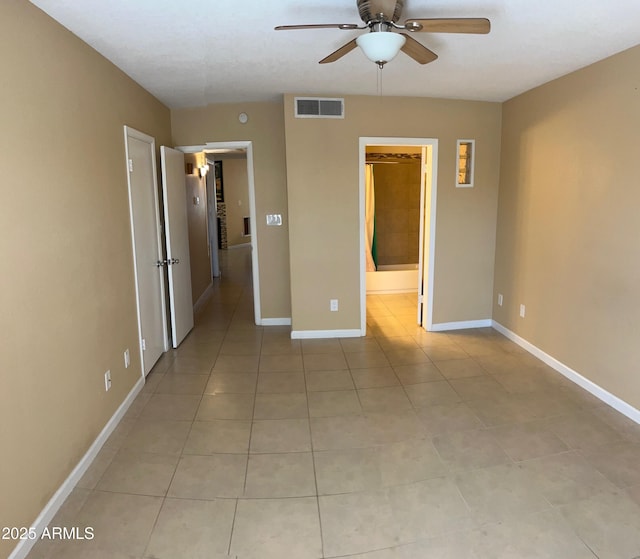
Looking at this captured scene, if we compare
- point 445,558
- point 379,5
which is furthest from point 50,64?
point 445,558

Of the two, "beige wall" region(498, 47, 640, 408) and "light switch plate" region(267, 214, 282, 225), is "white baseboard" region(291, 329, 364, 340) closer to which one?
"light switch plate" region(267, 214, 282, 225)

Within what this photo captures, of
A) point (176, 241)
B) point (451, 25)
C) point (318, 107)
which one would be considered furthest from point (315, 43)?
point (176, 241)

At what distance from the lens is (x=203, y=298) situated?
623 cm

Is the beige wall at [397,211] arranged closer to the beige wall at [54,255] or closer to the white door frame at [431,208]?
the white door frame at [431,208]

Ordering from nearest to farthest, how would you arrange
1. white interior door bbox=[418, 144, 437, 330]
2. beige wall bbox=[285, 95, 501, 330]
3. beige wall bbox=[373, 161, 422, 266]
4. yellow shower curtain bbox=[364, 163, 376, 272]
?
beige wall bbox=[285, 95, 501, 330] → white interior door bbox=[418, 144, 437, 330] → yellow shower curtain bbox=[364, 163, 376, 272] → beige wall bbox=[373, 161, 422, 266]

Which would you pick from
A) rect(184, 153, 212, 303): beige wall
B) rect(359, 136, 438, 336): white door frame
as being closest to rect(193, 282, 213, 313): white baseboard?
rect(184, 153, 212, 303): beige wall

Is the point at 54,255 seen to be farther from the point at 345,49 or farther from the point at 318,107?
the point at 318,107

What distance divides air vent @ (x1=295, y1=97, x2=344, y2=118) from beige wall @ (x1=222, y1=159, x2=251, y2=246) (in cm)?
787

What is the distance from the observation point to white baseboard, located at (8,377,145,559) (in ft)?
5.92

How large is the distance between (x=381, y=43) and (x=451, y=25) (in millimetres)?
323

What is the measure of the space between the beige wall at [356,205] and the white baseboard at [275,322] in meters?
0.51

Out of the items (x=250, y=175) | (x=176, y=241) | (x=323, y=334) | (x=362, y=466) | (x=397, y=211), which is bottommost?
(x=362, y=466)

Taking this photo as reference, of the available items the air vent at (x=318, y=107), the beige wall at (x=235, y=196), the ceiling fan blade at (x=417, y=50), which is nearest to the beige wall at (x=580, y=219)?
the ceiling fan blade at (x=417, y=50)

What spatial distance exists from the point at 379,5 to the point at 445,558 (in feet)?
8.05
